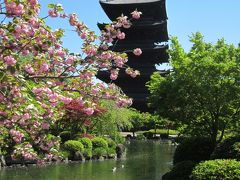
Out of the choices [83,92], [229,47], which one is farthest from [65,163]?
[83,92]

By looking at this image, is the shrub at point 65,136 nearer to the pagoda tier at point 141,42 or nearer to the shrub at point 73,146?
the shrub at point 73,146

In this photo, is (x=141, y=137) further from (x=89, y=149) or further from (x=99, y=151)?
(x=89, y=149)

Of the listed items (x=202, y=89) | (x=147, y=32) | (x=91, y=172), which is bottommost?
(x=91, y=172)

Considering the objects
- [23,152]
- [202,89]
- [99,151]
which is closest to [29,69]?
[23,152]

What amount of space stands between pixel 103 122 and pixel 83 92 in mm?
21402

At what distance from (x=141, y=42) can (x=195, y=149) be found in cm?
4486

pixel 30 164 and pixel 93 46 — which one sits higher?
pixel 93 46

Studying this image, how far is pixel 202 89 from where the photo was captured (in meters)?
15.3

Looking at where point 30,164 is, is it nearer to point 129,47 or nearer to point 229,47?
point 229,47

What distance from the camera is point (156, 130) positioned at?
49.9 m

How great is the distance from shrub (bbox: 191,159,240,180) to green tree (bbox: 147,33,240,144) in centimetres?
520

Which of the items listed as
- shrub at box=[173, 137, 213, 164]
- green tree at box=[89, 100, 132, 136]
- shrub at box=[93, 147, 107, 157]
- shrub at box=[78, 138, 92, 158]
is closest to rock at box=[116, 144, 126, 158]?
shrub at box=[93, 147, 107, 157]

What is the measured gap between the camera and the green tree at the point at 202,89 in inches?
602

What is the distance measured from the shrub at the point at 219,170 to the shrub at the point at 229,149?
963 millimetres
